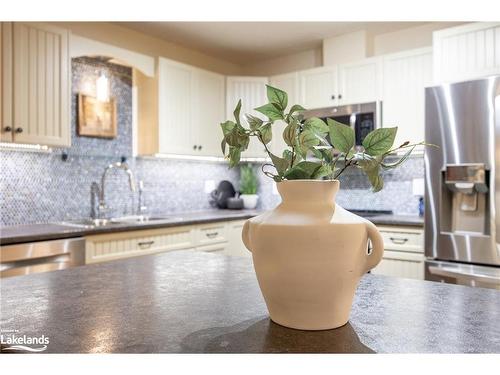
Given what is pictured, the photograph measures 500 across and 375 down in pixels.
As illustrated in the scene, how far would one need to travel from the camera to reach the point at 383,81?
3551 millimetres

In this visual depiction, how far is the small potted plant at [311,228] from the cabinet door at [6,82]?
88.4 inches

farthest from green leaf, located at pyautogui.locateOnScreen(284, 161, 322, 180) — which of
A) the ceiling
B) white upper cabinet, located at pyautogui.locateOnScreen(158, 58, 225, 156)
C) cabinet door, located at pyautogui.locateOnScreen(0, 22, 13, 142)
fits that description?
the ceiling

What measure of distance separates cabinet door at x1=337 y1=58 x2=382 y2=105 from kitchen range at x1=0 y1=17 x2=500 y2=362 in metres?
0.01

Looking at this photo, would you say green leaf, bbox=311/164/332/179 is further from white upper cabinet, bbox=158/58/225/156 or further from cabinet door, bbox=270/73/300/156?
cabinet door, bbox=270/73/300/156

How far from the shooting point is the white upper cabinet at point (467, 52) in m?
2.79

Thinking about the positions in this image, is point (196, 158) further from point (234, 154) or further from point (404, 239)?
point (234, 154)

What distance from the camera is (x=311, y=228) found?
743mm

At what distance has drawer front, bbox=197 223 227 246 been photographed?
345 centimetres

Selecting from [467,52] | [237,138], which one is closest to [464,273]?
[467,52]

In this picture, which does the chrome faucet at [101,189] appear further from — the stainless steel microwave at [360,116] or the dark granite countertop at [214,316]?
the dark granite countertop at [214,316]

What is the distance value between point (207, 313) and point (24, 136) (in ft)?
7.41

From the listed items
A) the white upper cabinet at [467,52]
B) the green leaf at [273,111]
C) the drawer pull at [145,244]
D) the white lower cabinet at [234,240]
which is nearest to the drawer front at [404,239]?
the white upper cabinet at [467,52]
